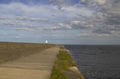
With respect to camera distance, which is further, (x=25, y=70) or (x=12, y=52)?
(x=12, y=52)

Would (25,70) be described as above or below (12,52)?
below

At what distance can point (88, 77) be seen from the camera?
33188 mm

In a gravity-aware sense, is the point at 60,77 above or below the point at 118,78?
above

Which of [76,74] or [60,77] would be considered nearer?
[60,77]

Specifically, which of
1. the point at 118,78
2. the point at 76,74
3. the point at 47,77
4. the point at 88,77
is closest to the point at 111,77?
the point at 118,78

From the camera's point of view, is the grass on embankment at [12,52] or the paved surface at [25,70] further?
the grass on embankment at [12,52]

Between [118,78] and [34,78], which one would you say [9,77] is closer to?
[34,78]

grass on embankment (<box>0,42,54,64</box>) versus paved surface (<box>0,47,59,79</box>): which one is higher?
grass on embankment (<box>0,42,54,64</box>)

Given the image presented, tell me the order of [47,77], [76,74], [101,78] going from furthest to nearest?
[101,78] < [76,74] < [47,77]

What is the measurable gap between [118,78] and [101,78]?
252 cm

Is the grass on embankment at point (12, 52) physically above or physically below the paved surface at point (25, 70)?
above

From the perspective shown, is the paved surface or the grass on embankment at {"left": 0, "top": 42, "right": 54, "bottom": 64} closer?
the paved surface

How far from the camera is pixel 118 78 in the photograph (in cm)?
3428

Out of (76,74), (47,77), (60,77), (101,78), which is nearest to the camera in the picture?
(47,77)
